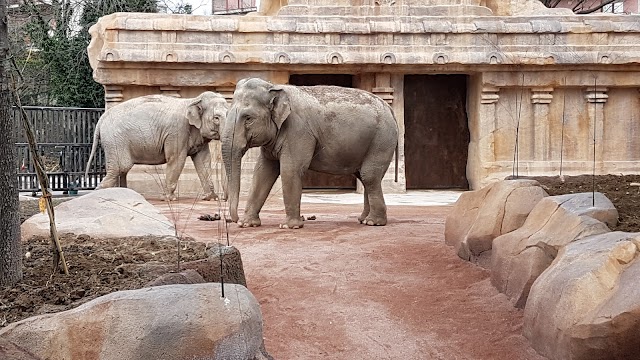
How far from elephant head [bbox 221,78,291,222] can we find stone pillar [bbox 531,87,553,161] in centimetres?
820

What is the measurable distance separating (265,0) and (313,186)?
4288mm

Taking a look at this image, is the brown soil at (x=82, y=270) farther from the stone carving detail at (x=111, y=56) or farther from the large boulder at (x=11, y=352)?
the stone carving detail at (x=111, y=56)

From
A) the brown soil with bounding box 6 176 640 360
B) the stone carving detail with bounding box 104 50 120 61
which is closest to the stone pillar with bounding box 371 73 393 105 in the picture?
the stone carving detail with bounding box 104 50 120 61

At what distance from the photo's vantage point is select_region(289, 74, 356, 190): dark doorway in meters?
18.1

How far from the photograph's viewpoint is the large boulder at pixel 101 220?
22.6 feet

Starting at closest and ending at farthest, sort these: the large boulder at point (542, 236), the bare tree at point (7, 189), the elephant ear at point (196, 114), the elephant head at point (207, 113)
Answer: the bare tree at point (7, 189) → the large boulder at point (542, 236) → the elephant head at point (207, 113) → the elephant ear at point (196, 114)

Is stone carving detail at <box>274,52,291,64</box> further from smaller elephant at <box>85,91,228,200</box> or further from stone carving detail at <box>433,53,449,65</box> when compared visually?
stone carving detail at <box>433,53,449,65</box>

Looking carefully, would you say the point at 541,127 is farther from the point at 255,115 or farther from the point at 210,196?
the point at 255,115

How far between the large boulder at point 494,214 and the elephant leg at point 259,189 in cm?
294

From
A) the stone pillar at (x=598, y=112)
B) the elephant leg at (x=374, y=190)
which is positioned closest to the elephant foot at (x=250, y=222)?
the elephant leg at (x=374, y=190)

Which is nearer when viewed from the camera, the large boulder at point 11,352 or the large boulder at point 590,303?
the large boulder at point 11,352

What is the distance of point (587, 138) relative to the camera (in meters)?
16.8

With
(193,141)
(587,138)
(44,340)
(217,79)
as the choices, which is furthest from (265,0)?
(44,340)

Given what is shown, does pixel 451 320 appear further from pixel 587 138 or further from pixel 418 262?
pixel 587 138
